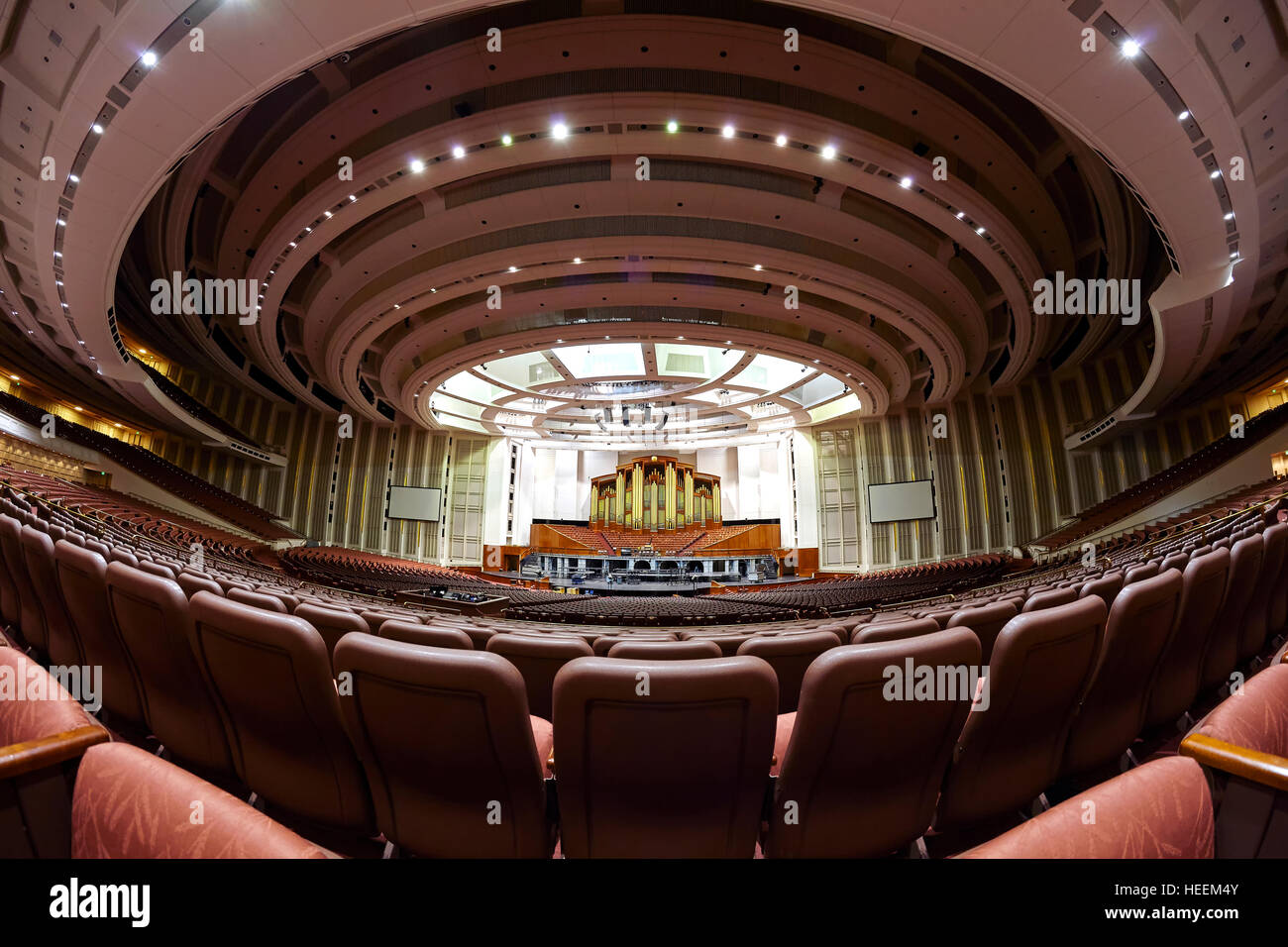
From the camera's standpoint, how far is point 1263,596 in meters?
2.46

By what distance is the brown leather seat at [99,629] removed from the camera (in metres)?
1.71

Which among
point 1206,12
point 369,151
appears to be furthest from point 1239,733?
point 369,151

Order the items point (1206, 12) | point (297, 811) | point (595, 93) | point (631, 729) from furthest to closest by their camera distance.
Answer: point (595, 93)
point (1206, 12)
point (297, 811)
point (631, 729)

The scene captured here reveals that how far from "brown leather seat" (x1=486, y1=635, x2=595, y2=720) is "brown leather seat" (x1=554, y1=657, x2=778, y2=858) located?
0.55 meters

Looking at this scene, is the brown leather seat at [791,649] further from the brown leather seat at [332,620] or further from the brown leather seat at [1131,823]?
the brown leather seat at [332,620]

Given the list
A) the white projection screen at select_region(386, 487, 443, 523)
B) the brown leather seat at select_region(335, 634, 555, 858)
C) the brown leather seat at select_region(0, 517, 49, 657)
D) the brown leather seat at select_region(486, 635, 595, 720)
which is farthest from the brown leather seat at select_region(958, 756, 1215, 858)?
the white projection screen at select_region(386, 487, 443, 523)

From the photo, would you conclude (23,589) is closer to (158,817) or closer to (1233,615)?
(158,817)

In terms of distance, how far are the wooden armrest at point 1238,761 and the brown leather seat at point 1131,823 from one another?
0.03m

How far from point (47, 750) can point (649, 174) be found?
8.00m

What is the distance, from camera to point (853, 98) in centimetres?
608

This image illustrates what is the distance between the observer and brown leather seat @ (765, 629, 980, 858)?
3.28 feet

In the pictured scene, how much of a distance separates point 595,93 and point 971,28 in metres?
3.81

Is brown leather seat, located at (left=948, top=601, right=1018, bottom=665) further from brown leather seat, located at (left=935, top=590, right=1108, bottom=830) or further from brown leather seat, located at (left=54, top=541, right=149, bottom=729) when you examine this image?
brown leather seat, located at (left=54, top=541, right=149, bottom=729)

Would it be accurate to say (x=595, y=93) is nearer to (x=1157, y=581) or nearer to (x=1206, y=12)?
(x=1206, y=12)
